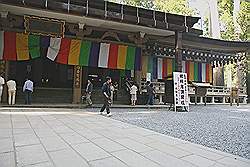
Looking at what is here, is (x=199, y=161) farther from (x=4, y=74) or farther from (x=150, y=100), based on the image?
(x=4, y=74)

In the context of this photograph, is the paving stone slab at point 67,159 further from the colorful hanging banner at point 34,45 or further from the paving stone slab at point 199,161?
the colorful hanging banner at point 34,45

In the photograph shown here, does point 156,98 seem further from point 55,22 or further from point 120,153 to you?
point 120,153

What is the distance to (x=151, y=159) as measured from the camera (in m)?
4.09

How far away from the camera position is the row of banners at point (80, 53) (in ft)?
43.1

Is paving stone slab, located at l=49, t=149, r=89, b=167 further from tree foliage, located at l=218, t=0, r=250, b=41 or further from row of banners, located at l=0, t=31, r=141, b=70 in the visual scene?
tree foliage, located at l=218, t=0, r=250, b=41

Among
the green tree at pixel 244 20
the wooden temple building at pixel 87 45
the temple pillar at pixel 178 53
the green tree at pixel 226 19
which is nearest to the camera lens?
the wooden temple building at pixel 87 45

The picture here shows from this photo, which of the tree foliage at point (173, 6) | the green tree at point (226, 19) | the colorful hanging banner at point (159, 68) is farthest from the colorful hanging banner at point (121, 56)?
the green tree at point (226, 19)

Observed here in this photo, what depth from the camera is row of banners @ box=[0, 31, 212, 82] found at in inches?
517

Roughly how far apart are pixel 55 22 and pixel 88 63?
3.06 meters

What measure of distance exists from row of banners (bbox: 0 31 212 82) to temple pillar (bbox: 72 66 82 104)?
45cm

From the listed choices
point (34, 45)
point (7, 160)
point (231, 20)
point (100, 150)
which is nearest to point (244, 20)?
point (231, 20)

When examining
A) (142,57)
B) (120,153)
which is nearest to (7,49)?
(142,57)

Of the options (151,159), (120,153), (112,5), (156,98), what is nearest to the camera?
(151,159)

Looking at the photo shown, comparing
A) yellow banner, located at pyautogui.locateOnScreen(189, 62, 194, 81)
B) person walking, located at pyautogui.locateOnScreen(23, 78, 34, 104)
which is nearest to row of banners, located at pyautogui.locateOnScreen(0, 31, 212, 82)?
person walking, located at pyautogui.locateOnScreen(23, 78, 34, 104)
